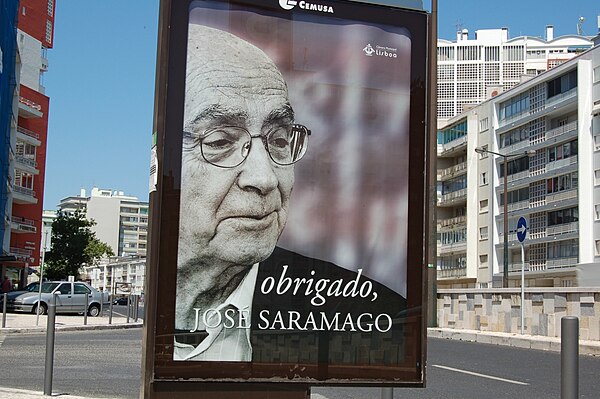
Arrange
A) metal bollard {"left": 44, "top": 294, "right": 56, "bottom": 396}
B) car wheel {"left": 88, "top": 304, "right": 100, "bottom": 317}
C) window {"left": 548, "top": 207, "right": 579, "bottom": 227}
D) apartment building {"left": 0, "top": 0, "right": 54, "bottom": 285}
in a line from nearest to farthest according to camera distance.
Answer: metal bollard {"left": 44, "top": 294, "right": 56, "bottom": 396}
car wheel {"left": 88, "top": 304, "right": 100, "bottom": 317}
window {"left": 548, "top": 207, "right": 579, "bottom": 227}
apartment building {"left": 0, "top": 0, "right": 54, "bottom": 285}

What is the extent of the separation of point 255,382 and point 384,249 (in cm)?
103

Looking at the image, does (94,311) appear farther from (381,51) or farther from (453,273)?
(453,273)

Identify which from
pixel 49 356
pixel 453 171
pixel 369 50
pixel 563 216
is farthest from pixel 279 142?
pixel 453 171

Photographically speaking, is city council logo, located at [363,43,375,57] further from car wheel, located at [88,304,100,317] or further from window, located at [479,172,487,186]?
window, located at [479,172,487,186]

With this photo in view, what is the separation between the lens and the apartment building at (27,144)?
67506 millimetres

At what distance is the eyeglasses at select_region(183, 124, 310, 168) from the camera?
4656mm

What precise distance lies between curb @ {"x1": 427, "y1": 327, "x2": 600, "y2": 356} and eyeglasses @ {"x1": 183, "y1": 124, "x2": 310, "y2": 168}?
13.3m

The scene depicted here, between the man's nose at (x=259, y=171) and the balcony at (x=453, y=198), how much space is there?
76455 mm

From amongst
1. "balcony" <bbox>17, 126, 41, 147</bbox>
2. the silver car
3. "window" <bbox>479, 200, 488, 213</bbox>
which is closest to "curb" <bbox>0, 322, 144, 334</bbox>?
the silver car

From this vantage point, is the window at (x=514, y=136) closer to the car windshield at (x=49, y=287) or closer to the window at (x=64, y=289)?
the window at (x=64, y=289)

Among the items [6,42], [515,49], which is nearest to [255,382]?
[6,42]

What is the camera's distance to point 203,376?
4.57m

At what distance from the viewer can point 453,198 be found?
271 feet

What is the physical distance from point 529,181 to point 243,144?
224 ft
